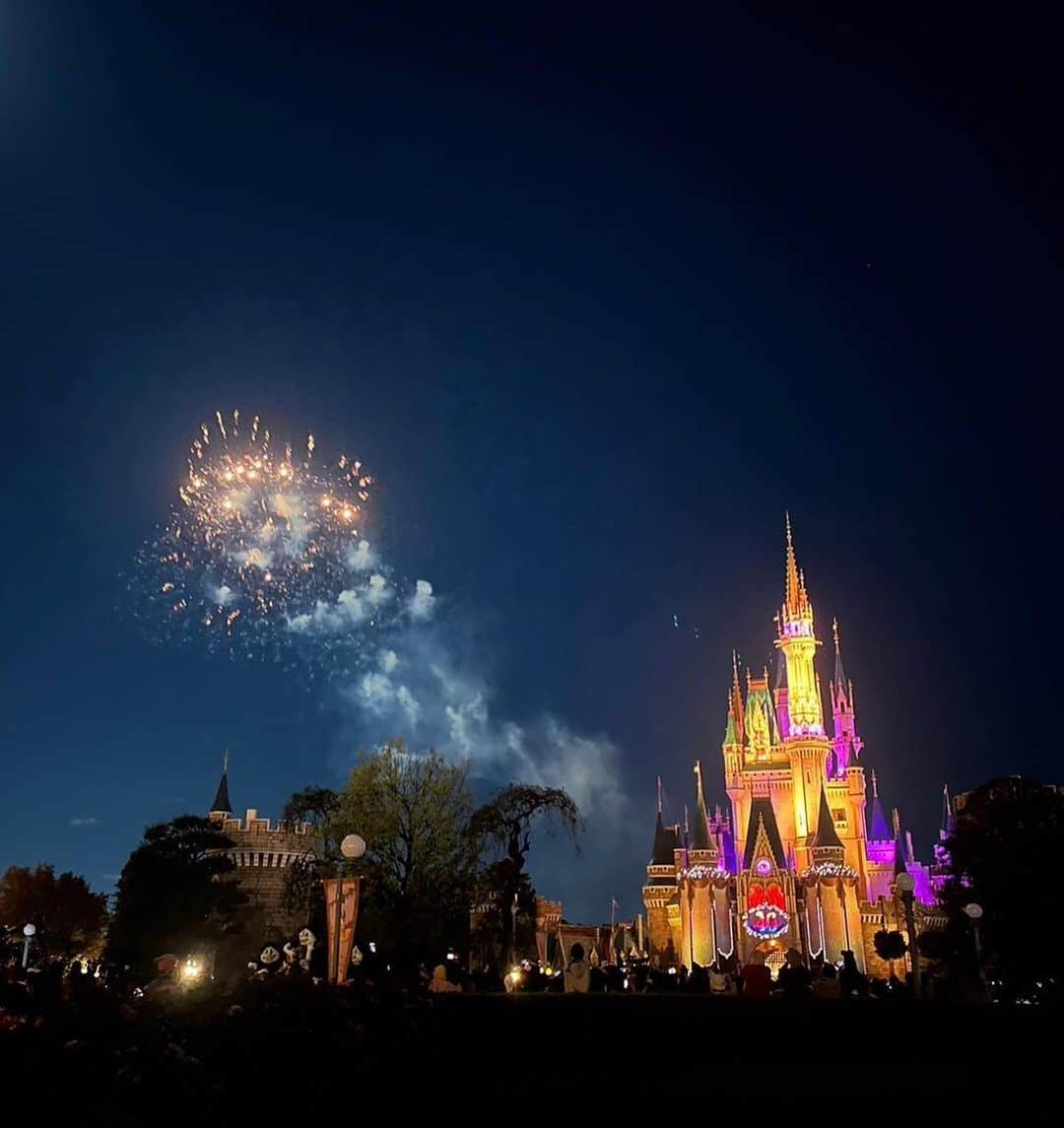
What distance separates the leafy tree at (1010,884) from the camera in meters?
36.0

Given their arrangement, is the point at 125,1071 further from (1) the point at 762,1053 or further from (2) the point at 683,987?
(2) the point at 683,987

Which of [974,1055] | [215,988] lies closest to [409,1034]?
[215,988]

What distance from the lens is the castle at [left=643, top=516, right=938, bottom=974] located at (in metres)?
79.5

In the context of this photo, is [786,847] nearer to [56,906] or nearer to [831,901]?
[831,901]

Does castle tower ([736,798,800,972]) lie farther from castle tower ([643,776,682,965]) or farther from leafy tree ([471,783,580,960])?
leafy tree ([471,783,580,960])

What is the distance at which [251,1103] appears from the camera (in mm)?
8492

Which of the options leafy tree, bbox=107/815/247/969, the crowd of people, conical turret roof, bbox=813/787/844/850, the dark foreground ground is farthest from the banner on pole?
conical turret roof, bbox=813/787/844/850

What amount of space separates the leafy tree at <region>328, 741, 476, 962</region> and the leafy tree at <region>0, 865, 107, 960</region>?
111ft

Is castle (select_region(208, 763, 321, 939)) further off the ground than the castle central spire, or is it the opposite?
the castle central spire

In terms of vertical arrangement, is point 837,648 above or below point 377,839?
above

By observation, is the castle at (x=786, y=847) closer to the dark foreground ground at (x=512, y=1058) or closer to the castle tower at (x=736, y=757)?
the castle tower at (x=736, y=757)

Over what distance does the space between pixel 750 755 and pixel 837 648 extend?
2114cm

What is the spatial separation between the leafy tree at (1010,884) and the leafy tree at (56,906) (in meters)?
47.4

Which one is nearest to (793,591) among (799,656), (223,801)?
(799,656)
